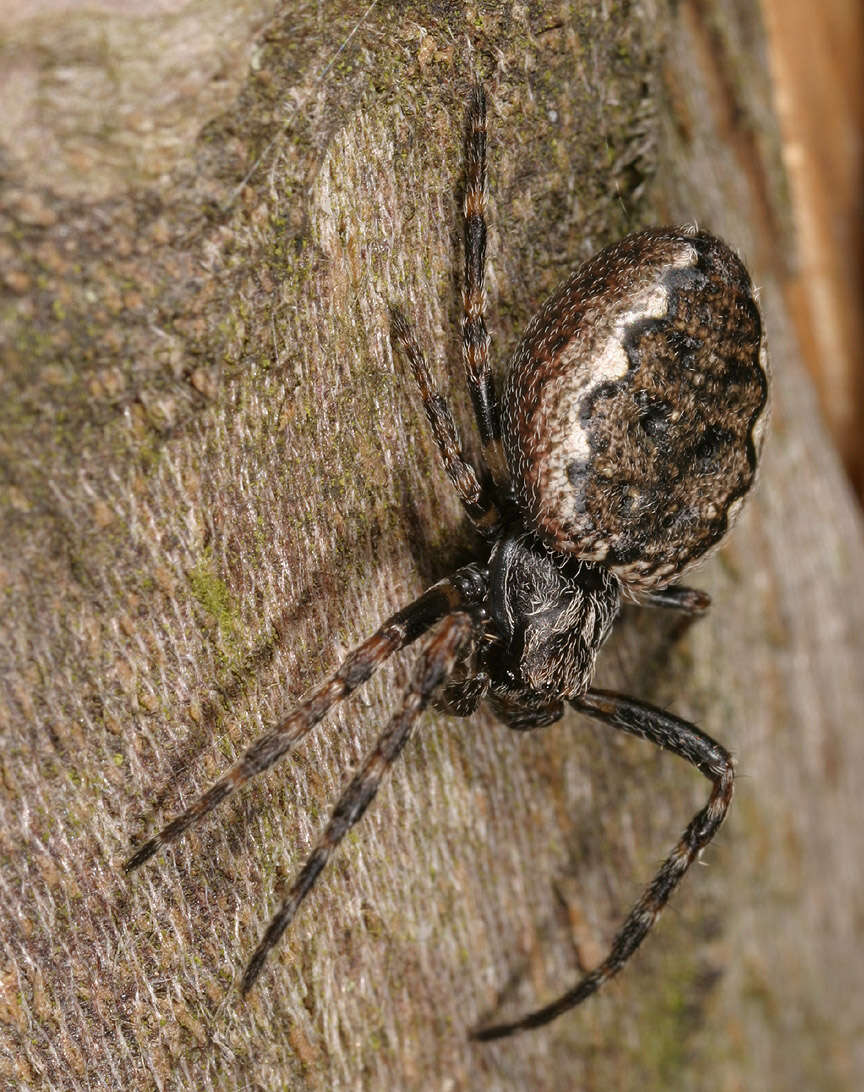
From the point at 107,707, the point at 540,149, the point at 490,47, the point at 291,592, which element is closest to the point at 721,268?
the point at 540,149

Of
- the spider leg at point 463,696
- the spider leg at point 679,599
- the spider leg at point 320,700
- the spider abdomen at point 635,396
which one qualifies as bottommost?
the spider leg at point 679,599

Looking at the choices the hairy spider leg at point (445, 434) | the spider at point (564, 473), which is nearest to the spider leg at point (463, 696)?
the spider at point (564, 473)

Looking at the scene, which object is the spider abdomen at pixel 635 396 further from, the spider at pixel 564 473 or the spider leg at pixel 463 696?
the spider leg at pixel 463 696

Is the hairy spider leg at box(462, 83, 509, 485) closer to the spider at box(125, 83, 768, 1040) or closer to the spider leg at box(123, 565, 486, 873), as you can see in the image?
the spider at box(125, 83, 768, 1040)

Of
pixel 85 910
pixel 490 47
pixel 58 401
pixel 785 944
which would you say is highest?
pixel 490 47

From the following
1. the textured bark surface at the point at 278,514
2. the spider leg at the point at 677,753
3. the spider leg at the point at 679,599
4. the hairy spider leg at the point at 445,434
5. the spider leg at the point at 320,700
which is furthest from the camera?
the spider leg at the point at 679,599

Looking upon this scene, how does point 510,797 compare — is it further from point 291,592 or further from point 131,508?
point 131,508

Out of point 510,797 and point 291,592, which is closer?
point 291,592
